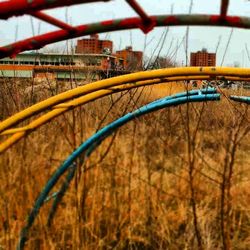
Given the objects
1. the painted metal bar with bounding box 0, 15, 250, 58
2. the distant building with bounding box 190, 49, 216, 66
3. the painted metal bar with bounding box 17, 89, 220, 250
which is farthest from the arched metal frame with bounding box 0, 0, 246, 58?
the distant building with bounding box 190, 49, 216, 66

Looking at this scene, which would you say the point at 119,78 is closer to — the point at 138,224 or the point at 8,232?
the point at 8,232

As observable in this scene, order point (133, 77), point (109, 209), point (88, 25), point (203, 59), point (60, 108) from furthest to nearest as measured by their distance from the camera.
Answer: point (203, 59) → point (109, 209) → point (60, 108) → point (133, 77) → point (88, 25)

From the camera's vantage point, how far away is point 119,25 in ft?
4.48

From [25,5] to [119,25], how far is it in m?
0.28

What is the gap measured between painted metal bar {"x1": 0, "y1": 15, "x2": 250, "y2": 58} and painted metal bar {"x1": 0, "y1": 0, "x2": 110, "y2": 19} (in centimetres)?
19

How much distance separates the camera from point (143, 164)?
3930 millimetres

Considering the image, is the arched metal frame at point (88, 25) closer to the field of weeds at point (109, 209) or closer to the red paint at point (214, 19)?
the red paint at point (214, 19)

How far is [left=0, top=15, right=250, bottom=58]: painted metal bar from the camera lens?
127 cm

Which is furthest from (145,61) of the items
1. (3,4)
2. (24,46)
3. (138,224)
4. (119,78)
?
(3,4)

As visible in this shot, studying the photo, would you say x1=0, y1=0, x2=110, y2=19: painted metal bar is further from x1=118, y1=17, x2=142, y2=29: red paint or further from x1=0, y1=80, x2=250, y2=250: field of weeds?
x1=0, y1=80, x2=250, y2=250: field of weeds

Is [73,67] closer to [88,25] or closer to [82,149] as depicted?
[82,149]

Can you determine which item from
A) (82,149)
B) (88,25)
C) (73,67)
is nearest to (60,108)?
(82,149)

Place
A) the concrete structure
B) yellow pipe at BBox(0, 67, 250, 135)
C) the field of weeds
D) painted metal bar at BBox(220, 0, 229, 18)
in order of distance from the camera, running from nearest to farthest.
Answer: painted metal bar at BBox(220, 0, 229, 18)
yellow pipe at BBox(0, 67, 250, 135)
the field of weeds
the concrete structure

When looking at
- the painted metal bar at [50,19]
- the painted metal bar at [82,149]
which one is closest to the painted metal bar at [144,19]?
the painted metal bar at [50,19]
